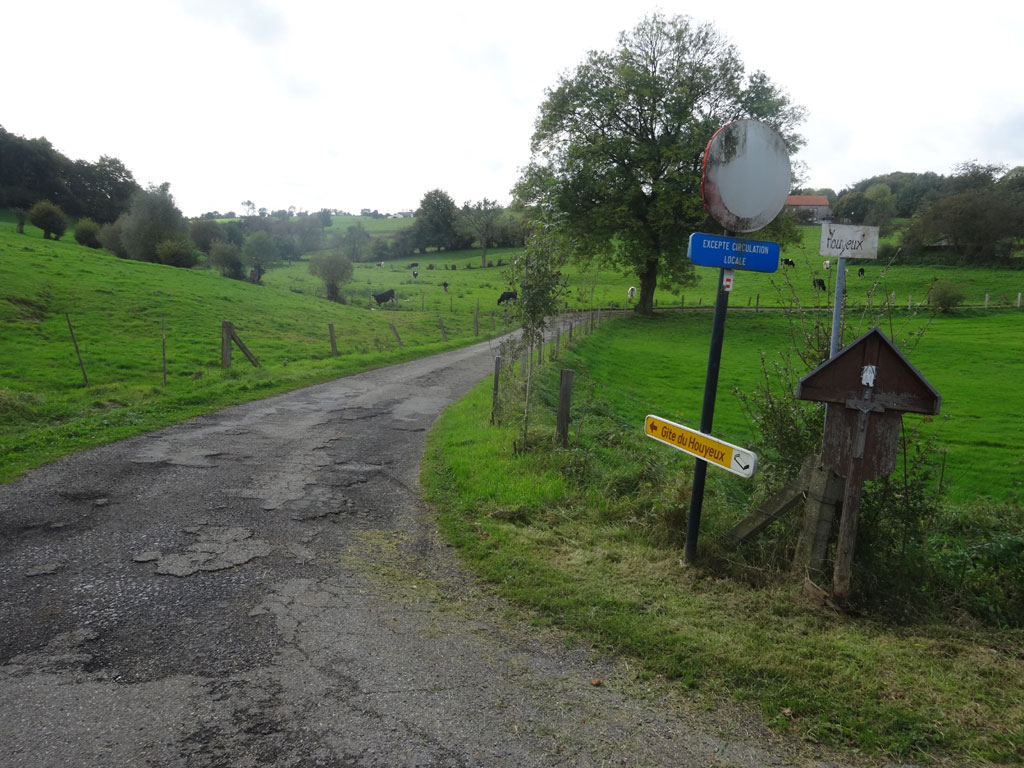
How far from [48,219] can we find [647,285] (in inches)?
2194

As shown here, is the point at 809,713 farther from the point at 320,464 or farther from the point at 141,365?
the point at 141,365

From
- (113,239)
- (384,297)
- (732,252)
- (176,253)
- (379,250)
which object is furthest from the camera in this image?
(379,250)

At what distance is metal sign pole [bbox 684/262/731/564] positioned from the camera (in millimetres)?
5070

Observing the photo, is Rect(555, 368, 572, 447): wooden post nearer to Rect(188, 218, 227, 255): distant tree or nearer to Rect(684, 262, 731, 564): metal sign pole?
Rect(684, 262, 731, 564): metal sign pole

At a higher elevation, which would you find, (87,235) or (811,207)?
(811,207)

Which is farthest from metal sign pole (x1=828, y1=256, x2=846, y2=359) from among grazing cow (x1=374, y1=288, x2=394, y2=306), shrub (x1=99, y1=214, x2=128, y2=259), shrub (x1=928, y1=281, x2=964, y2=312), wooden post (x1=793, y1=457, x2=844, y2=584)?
shrub (x1=99, y1=214, x2=128, y2=259)

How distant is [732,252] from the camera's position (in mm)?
5059

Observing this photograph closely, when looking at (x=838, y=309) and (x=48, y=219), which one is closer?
(x=838, y=309)

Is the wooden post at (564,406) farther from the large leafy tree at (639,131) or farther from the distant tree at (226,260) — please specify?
the distant tree at (226,260)

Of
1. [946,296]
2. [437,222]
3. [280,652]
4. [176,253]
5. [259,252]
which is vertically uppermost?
[437,222]

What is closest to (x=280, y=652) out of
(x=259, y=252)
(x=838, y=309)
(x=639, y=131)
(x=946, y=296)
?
(x=838, y=309)

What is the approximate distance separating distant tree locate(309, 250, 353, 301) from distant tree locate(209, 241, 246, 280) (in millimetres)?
10180

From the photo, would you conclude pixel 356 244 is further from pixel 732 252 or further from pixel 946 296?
pixel 732 252

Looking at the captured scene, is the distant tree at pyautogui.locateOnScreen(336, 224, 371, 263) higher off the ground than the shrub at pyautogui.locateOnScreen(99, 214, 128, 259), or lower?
higher
